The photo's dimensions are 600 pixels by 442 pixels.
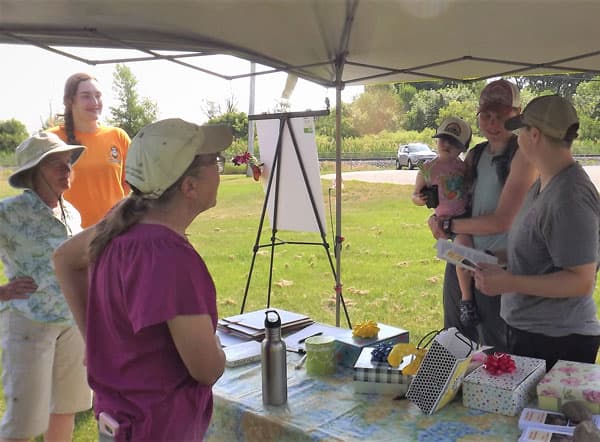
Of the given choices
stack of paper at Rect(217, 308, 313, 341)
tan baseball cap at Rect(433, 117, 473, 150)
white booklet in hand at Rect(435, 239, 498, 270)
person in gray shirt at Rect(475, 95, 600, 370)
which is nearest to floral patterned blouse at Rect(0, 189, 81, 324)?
stack of paper at Rect(217, 308, 313, 341)

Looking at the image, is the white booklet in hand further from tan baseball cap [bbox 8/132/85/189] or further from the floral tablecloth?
tan baseball cap [bbox 8/132/85/189]

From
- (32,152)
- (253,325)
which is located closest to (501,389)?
(253,325)

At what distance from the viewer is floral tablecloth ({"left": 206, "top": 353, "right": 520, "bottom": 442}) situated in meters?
1.25

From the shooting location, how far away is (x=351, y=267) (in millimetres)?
Result: 7188

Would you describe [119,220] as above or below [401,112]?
below

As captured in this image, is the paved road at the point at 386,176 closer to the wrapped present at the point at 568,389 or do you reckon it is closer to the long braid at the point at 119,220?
the wrapped present at the point at 568,389

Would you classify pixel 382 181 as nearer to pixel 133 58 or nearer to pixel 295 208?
pixel 295 208

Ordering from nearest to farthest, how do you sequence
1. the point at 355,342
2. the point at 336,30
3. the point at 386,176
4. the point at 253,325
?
the point at 355,342 < the point at 253,325 < the point at 336,30 < the point at 386,176

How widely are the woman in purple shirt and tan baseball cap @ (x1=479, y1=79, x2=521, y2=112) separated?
5.33ft

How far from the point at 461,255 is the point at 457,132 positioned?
1342 millimetres

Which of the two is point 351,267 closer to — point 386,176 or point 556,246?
point 556,246


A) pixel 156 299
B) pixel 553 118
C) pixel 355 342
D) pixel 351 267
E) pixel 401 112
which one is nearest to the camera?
pixel 156 299

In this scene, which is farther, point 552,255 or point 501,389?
point 552,255

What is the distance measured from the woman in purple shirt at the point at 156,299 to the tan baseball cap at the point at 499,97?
162 cm
